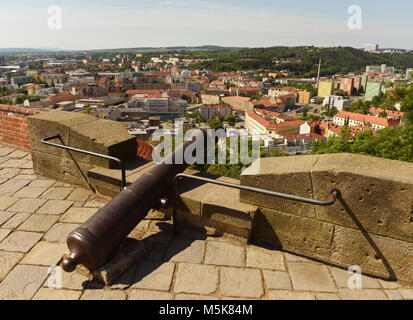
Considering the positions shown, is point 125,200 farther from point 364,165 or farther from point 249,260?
point 364,165

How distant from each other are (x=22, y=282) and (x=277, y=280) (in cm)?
173

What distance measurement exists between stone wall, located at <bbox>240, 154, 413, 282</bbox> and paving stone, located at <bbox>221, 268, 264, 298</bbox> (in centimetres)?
42

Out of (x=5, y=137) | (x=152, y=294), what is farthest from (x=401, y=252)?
(x=5, y=137)

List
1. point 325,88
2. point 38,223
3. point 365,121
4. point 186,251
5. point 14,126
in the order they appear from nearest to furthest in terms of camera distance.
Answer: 1. point 186,251
2. point 38,223
3. point 14,126
4. point 365,121
5. point 325,88

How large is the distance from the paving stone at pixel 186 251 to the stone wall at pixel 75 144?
1231 mm

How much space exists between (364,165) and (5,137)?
17.9 feet

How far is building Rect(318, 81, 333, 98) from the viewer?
9119cm

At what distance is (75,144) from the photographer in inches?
134

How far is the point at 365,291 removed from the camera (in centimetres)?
199

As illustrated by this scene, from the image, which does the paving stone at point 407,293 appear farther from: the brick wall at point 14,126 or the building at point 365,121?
the building at point 365,121

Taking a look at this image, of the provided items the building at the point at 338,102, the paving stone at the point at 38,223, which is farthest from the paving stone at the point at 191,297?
the building at the point at 338,102

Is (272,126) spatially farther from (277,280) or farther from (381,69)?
(381,69)

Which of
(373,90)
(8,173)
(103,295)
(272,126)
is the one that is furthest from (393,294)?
(373,90)

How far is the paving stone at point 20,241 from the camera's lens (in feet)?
8.13
